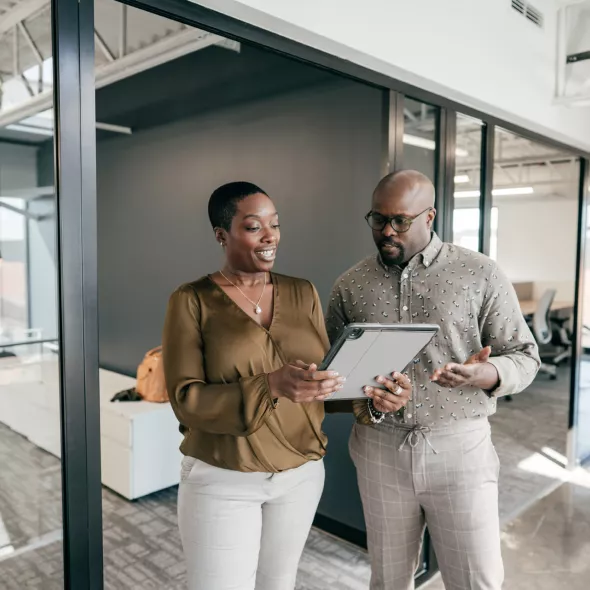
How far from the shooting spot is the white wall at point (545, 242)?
8.54m

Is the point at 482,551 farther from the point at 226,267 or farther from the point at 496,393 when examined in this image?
the point at 226,267

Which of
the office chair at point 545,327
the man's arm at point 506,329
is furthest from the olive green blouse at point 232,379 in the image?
the office chair at point 545,327

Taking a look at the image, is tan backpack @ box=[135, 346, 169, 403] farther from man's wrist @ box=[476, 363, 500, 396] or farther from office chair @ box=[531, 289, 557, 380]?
office chair @ box=[531, 289, 557, 380]

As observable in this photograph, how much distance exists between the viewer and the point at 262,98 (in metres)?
3.18

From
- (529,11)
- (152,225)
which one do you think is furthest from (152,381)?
(529,11)

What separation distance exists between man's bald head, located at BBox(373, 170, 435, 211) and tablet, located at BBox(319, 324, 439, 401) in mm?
435

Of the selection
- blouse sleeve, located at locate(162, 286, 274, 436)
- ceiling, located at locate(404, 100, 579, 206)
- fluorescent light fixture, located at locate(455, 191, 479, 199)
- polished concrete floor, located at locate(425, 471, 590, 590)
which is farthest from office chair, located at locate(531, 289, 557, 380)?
blouse sleeve, located at locate(162, 286, 274, 436)

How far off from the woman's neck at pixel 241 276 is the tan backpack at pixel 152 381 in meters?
2.27

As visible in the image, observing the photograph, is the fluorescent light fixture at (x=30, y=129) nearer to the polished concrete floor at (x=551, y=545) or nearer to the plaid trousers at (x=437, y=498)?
the plaid trousers at (x=437, y=498)

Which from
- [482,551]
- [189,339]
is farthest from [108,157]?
[482,551]

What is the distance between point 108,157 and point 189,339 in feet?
12.5

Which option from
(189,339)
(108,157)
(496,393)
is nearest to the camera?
(189,339)

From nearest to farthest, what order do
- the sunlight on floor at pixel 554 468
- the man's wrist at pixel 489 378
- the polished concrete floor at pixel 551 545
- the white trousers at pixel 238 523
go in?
the white trousers at pixel 238 523, the man's wrist at pixel 489 378, the polished concrete floor at pixel 551 545, the sunlight on floor at pixel 554 468

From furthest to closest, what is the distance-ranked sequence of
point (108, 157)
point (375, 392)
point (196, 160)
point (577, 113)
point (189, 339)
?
point (108, 157)
point (196, 160)
point (577, 113)
point (375, 392)
point (189, 339)
